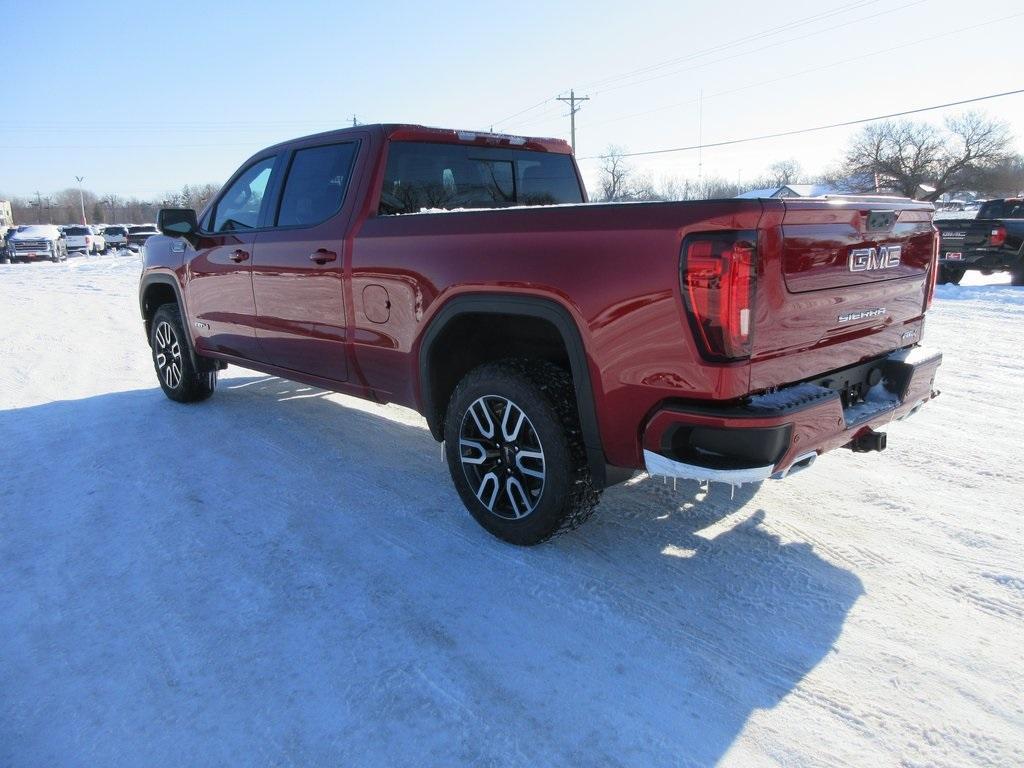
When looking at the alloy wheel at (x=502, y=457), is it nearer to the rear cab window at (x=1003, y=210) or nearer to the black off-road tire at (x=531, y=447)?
the black off-road tire at (x=531, y=447)

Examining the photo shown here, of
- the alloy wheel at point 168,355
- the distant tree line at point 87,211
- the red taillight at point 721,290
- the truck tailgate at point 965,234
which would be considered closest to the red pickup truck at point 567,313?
the red taillight at point 721,290

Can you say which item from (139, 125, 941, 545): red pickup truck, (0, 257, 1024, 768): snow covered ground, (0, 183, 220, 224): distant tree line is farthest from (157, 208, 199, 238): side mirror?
(0, 183, 220, 224): distant tree line

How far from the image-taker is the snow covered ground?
6.76 feet

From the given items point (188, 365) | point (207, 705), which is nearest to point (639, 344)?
point (207, 705)

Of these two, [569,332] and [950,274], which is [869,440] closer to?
[569,332]

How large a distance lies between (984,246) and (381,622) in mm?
13901

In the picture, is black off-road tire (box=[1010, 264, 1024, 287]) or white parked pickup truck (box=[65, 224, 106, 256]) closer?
black off-road tire (box=[1010, 264, 1024, 287])

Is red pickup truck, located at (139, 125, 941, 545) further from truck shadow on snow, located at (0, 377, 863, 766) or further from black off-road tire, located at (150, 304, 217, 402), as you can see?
black off-road tire, located at (150, 304, 217, 402)

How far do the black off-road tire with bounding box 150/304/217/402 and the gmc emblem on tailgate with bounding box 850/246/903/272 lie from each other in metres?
4.92

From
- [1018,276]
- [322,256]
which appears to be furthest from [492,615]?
[1018,276]

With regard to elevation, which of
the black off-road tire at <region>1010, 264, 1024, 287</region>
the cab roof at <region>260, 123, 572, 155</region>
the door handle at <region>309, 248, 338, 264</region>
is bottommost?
the black off-road tire at <region>1010, 264, 1024, 287</region>

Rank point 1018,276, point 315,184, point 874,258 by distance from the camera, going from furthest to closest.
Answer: point 1018,276
point 315,184
point 874,258

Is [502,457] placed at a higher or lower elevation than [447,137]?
lower

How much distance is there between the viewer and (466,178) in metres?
4.26
